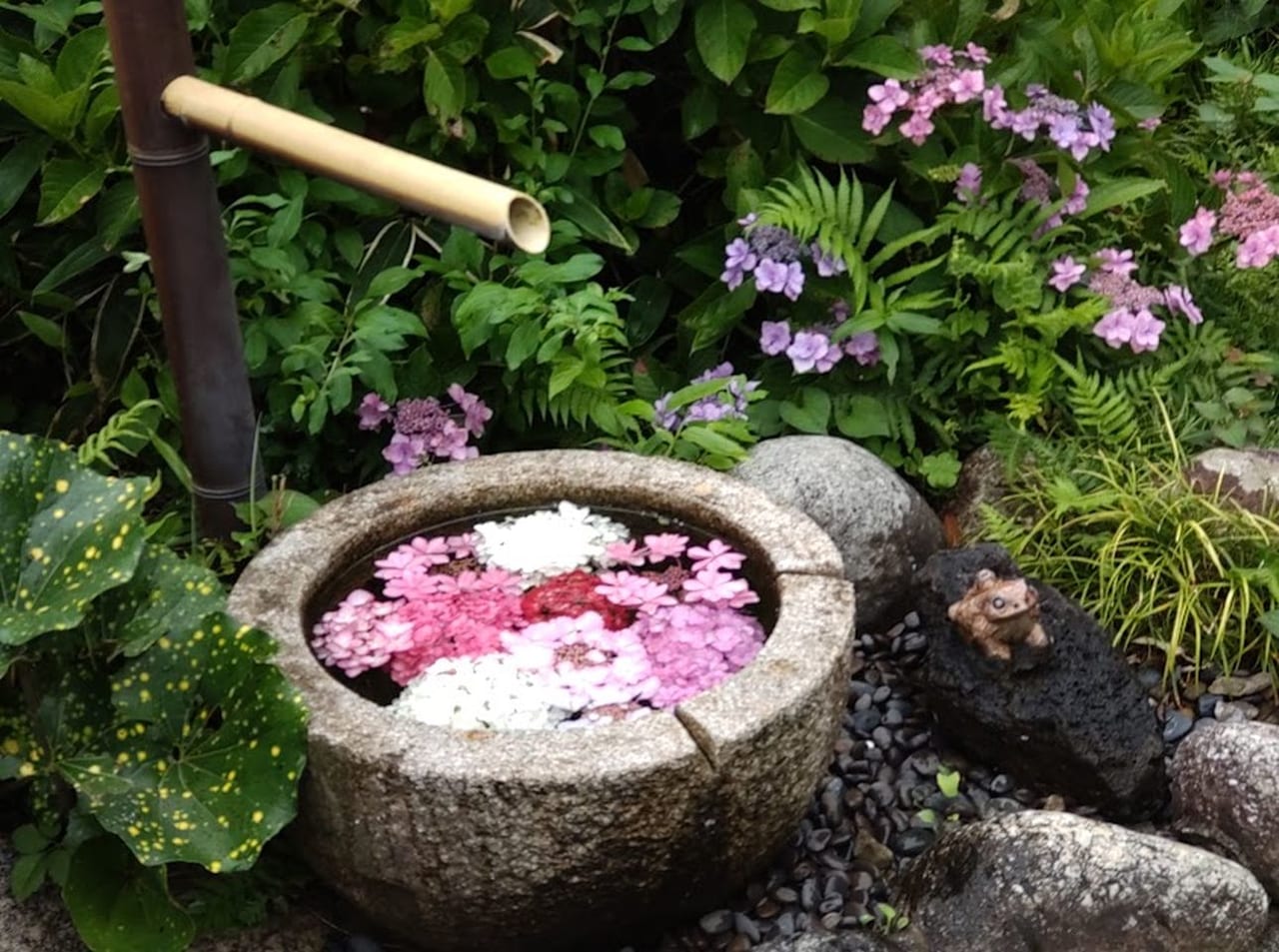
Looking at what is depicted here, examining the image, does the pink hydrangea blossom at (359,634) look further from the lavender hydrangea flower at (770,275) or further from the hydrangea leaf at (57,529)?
the lavender hydrangea flower at (770,275)

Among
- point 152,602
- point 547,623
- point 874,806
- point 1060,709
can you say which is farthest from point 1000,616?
point 152,602

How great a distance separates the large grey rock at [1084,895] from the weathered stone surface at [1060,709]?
0.92ft

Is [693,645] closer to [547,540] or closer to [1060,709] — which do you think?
[547,540]

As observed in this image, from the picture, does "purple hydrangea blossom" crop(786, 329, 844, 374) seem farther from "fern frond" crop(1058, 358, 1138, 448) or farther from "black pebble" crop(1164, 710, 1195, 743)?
"black pebble" crop(1164, 710, 1195, 743)

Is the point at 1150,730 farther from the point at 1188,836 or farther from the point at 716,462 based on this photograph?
the point at 716,462

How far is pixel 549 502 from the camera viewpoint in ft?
9.25

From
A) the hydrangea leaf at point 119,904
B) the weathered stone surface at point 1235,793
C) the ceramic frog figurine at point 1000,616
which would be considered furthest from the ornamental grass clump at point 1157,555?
the hydrangea leaf at point 119,904

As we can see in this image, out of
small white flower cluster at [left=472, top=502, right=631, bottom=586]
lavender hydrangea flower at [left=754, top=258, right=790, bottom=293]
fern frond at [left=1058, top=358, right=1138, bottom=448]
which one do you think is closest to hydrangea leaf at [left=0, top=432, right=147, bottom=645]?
small white flower cluster at [left=472, top=502, right=631, bottom=586]

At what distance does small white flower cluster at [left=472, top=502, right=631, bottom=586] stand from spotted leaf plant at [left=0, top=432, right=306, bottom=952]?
604 mm

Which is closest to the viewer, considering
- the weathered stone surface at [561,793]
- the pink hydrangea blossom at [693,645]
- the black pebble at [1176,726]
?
the weathered stone surface at [561,793]

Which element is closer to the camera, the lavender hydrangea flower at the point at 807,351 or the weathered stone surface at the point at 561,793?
the weathered stone surface at the point at 561,793

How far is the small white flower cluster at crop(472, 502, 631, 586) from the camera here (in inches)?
106

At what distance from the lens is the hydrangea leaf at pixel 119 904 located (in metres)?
2.20

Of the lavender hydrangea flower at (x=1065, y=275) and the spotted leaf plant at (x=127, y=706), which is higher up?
the spotted leaf plant at (x=127, y=706)
